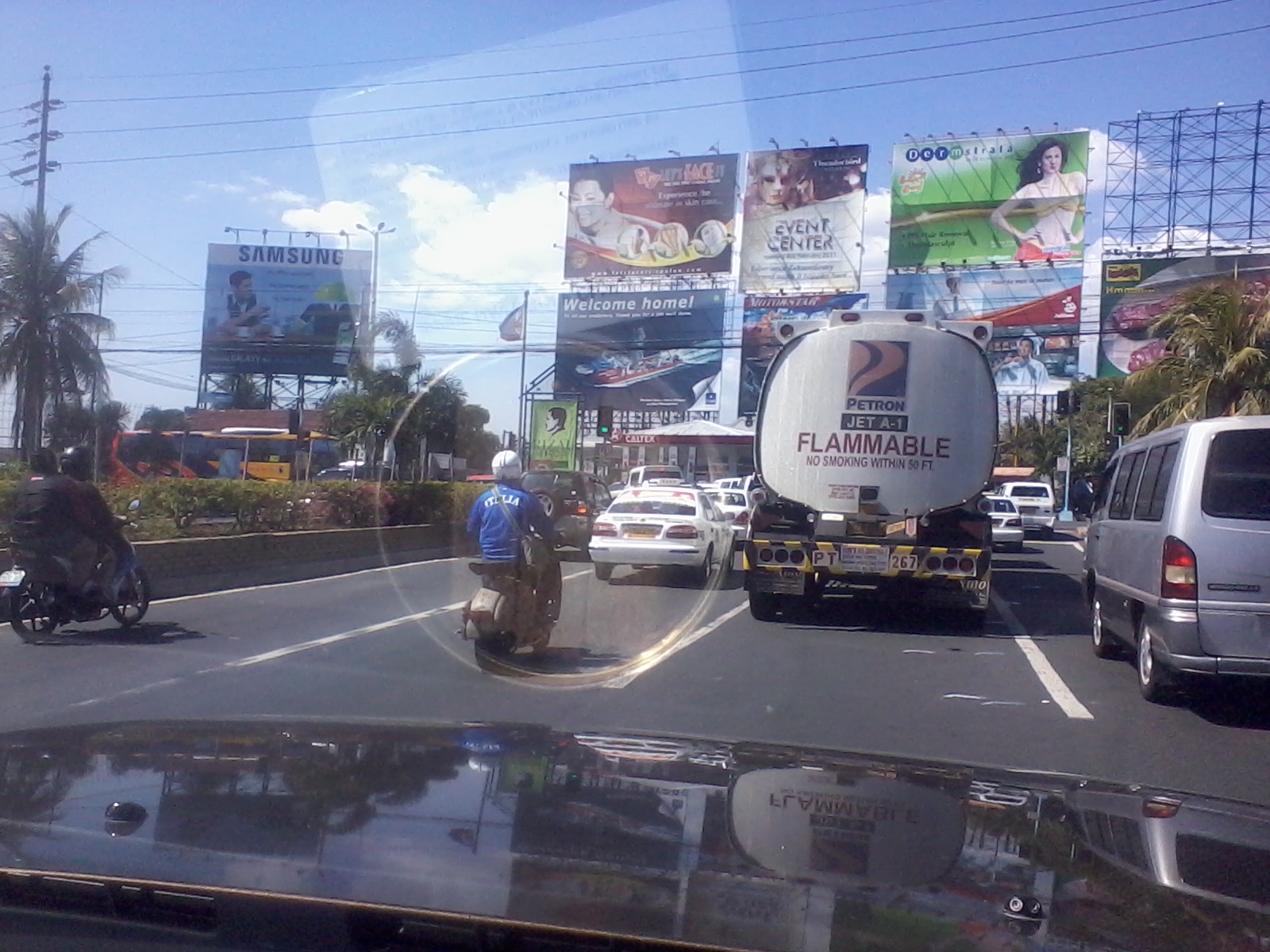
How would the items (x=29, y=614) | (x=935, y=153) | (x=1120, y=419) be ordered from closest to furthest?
(x=29, y=614) → (x=1120, y=419) → (x=935, y=153)

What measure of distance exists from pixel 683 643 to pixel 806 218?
4082 cm

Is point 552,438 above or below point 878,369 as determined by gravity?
below

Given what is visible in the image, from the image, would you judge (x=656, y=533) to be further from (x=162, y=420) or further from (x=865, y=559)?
(x=162, y=420)

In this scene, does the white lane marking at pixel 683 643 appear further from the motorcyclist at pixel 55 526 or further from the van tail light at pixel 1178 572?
the motorcyclist at pixel 55 526

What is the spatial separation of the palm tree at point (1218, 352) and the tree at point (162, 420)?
40969 mm

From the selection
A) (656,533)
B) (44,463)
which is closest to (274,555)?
(656,533)

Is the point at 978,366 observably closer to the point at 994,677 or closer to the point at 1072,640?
the point at 1072,640

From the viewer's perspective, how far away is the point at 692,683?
392 inches

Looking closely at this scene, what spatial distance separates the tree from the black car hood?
51104 mm

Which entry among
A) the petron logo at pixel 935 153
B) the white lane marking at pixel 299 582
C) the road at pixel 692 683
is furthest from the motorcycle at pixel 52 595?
the petron logo at pixel 935 153

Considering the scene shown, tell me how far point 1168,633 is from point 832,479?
567 centimetres

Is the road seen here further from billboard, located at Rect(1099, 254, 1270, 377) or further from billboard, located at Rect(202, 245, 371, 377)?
billboard, located at Rect(202, 245, 371, 377)

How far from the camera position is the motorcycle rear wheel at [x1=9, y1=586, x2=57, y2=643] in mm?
11156

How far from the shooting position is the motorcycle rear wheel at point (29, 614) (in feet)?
36.6
